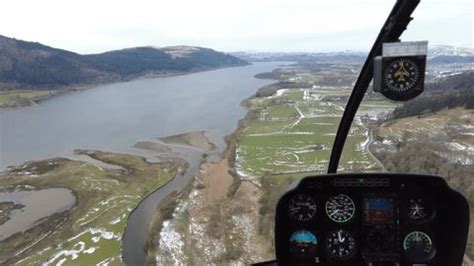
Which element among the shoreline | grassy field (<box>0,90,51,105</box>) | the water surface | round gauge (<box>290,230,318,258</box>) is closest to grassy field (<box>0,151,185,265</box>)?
the water surface

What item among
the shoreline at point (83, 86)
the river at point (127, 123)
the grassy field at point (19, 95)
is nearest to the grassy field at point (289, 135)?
the river at point (127, 123)

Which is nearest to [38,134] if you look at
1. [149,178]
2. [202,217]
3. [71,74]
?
[149,178]

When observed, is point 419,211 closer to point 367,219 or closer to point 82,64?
point 367,219

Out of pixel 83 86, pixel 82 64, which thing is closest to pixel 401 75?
pixel 83 86

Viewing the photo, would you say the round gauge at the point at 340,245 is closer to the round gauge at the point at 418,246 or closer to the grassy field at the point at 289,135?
the round gauge at the point at 418,246

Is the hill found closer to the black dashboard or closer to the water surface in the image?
the water surface

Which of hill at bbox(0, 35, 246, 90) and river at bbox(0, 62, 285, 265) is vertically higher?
hill at bbox(0, 35, 246, 90)

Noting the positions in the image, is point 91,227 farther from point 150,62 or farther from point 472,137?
point 150,62
